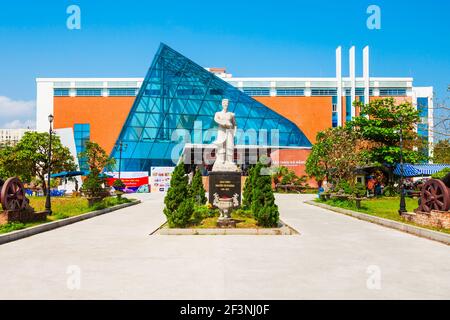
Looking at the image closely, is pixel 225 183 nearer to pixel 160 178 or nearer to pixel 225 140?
pixel 225 140

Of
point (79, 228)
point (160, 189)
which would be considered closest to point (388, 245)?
point (79, 228)

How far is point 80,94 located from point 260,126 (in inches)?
1192

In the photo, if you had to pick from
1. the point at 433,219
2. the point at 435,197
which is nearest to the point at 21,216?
the point at 433,219

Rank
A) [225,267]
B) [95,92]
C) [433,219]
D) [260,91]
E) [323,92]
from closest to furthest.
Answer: [225,267], [433,219], [323,92], [260,91], [95,92]

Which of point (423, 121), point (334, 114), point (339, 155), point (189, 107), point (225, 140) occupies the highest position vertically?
point (334, 114)

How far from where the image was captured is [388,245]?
1077cm

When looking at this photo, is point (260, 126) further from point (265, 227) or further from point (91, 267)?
point (91, 267)

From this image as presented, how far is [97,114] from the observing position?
2415 inches

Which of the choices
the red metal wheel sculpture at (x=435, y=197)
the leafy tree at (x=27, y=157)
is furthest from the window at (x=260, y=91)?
the red metal wheel sculpture at (x=435, y=197)

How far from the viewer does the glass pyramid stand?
54188 millimetres

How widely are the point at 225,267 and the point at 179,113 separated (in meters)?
48.5

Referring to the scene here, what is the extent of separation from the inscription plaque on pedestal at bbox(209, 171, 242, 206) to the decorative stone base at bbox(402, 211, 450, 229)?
22.0 feet

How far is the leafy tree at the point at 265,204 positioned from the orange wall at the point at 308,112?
4941 centimetres

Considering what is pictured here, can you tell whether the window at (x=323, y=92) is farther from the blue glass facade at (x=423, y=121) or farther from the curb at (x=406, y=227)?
the curb at (x=406, y=227)
